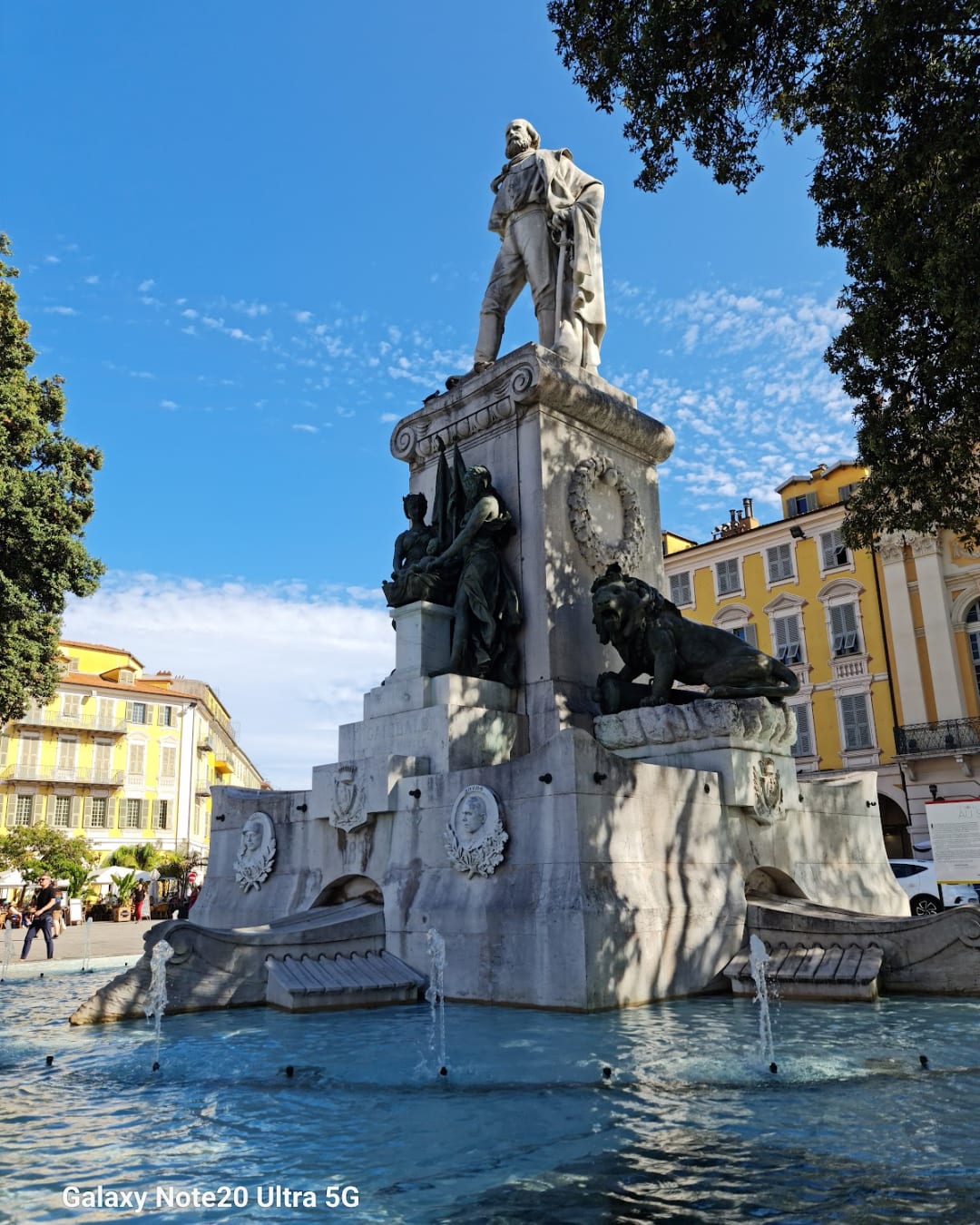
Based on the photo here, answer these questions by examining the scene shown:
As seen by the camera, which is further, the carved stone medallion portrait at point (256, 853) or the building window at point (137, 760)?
the building window at point (137, 760)

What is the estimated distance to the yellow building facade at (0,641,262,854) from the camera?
5288 centimetres

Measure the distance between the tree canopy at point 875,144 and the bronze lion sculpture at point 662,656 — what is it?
3.38 m

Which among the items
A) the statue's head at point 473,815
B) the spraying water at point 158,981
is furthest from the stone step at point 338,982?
the statue's head at point 473,815

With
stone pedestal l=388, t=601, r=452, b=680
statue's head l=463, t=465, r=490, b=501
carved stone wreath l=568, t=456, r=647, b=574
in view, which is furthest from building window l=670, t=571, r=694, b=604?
A: stone pedestal l=388, t=601, r=452, b=680

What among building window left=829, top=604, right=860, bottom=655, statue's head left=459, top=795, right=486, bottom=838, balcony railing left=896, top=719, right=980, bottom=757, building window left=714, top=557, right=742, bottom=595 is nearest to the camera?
statue's head left=459, top=795, right=486, bottom=838

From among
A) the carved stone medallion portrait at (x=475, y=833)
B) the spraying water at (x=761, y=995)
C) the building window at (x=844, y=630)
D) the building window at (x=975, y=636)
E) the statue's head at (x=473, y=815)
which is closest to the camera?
the spraying water at (x=761, y=995)

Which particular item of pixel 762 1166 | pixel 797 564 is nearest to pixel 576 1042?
pixel 762 1166

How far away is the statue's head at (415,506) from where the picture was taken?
11391mm

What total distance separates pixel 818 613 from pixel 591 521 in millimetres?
29863

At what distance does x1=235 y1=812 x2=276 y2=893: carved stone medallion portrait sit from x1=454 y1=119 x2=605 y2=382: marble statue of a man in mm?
5544

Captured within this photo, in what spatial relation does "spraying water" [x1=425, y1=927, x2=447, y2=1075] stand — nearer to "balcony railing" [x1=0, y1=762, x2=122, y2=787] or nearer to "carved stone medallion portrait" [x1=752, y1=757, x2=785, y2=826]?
"carved stone medallion portrait" [x1=752, y1=757, x2=785, y2=826]

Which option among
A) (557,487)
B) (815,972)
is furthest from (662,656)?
(815,972)

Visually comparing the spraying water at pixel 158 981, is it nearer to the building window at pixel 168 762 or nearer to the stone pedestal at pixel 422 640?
the stone pedestal at pixel 422 640

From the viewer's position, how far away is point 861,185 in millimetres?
9953
